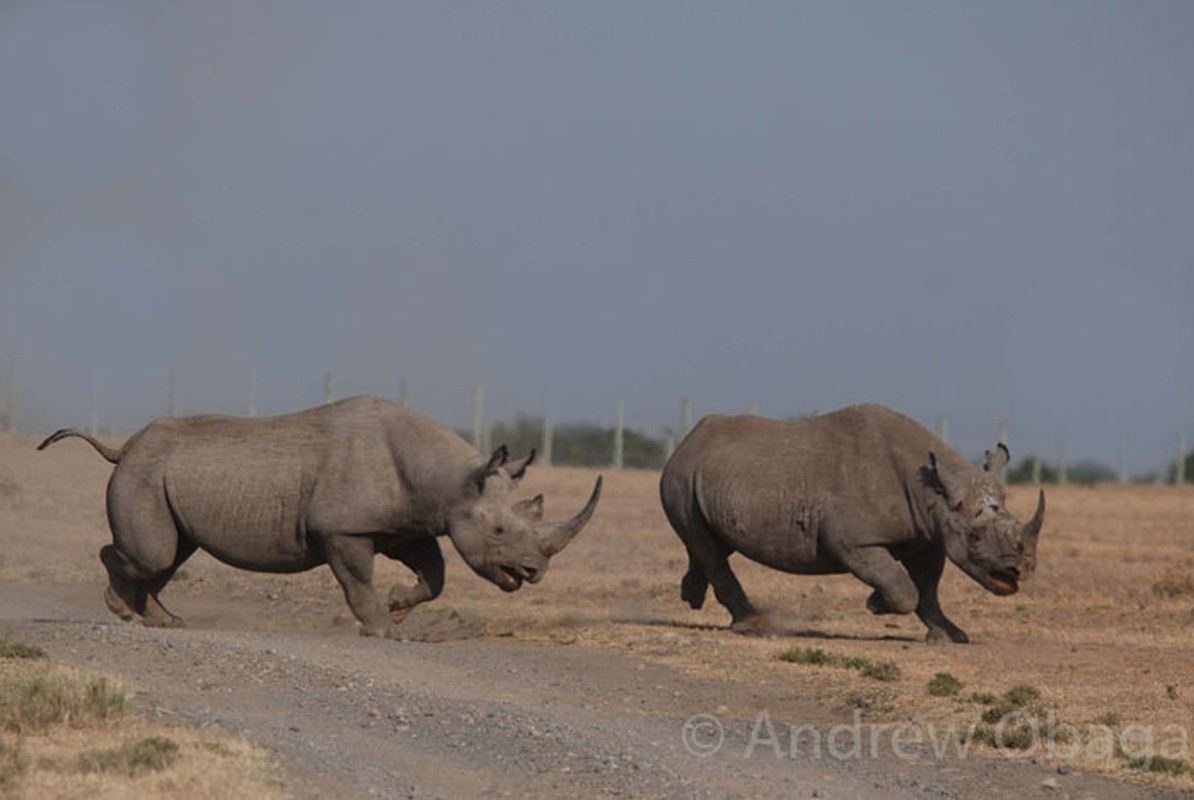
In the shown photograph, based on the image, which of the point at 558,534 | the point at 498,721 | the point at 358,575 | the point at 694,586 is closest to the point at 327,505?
the point at 358,575

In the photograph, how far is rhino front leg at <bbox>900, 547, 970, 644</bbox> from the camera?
17.0 metres

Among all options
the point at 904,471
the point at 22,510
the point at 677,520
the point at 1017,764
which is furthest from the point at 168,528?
the point at 22,510

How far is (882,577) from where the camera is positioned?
55.9ft

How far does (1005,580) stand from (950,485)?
2.87 ft

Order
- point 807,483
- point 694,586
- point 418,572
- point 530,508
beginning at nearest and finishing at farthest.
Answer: point 530,508, point 418,572, point 807,483, point 694,586

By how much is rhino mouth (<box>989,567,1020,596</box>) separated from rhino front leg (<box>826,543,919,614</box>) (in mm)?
624

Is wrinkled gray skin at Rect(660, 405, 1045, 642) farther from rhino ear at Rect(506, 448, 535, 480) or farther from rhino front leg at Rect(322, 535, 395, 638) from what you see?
rhino front leg at Rect(322, 535, 395, 638)

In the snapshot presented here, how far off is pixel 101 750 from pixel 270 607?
37.4ft

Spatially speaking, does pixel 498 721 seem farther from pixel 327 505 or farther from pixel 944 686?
pixel 327 505

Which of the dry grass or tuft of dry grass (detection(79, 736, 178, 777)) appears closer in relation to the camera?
the dry grass

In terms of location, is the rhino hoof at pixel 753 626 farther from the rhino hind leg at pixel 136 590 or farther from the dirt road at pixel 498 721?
the rhino hind leg at pixel 136 590

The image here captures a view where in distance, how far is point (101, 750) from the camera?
995cm

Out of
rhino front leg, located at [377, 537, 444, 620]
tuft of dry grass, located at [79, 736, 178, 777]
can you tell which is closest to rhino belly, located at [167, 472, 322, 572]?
rhino front leg, located at [377, 537, 444, 620]

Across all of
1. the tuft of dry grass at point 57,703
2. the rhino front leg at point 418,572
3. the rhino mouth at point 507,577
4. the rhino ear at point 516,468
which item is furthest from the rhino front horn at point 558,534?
the tuft of dry grass at point 57,703
